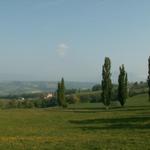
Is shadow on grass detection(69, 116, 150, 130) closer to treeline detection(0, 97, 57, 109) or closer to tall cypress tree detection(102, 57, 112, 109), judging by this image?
tall cypress tree detection(102, 57, 112, 109)

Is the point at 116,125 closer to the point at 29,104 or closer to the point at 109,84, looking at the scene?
the point at 109,84

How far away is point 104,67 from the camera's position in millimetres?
101562

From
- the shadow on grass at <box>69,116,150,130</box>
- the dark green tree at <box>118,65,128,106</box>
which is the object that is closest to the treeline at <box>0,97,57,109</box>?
the dark green tree at <box>118,65,128,106</box>

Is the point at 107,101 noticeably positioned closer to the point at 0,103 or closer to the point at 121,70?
the point at 121,70

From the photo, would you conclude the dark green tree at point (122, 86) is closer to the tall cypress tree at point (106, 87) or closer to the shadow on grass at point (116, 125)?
the tall cypress tree at point (106, 87)

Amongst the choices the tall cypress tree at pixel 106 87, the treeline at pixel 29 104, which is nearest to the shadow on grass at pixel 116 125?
the tall cypress tree at pixel 106 87

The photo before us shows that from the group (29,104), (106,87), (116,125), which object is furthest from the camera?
(29,104)

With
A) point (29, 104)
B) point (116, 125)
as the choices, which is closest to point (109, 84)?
point (116, 125)

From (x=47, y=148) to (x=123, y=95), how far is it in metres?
79.4

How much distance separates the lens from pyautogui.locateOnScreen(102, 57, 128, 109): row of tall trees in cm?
9850

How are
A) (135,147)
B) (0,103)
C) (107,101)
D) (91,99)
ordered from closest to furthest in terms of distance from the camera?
(135,147) → (107,101) → (0,103) → (91,99)

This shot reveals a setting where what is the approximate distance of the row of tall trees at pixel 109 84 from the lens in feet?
323

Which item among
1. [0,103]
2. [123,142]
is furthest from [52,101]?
[123,142]

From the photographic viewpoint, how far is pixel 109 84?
98.6 metres
